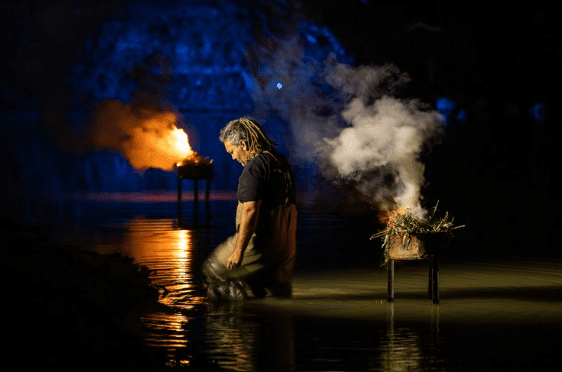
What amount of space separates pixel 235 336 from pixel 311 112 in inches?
802

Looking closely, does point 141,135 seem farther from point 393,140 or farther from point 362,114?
point 393,140

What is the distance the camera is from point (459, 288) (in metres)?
11.5

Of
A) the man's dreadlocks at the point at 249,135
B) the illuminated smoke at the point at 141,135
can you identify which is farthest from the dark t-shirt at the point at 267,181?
the illuminated smoke at the point at 141,135

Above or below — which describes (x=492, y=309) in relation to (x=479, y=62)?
below

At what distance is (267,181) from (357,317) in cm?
166

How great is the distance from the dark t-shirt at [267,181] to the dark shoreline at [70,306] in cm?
156

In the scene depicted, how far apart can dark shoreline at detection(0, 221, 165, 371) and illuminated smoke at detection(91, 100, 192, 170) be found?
588 inches

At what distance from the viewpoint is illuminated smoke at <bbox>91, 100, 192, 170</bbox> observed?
26578 millimetres

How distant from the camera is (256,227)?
10.1 metres

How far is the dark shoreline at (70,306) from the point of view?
21.7 ft

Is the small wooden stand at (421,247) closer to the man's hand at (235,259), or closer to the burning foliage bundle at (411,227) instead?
the burning foliage bundle at (411,227)

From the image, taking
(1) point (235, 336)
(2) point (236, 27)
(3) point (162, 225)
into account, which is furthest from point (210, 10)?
(1) point (235, 336)

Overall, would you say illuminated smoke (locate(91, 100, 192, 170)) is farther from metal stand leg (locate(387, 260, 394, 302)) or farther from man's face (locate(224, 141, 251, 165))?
metal stand leg (locate(387, 260, 394, 302))

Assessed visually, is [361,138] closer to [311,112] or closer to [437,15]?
[311,112]
